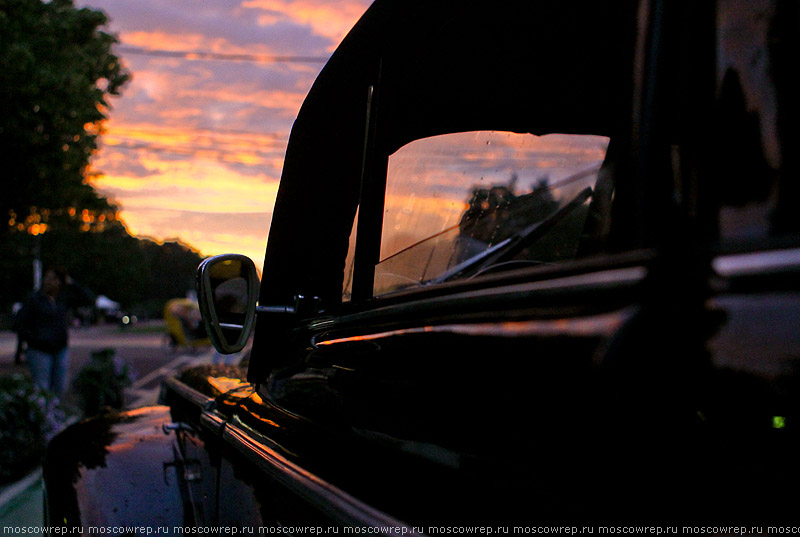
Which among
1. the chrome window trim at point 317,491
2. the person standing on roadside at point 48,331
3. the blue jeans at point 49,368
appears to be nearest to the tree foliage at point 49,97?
the person standing on roadside at point 48,331

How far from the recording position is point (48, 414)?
6090mm

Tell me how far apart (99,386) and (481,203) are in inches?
307

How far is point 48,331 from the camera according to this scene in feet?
24.8

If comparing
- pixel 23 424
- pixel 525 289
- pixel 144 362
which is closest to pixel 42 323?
pixel 23 424

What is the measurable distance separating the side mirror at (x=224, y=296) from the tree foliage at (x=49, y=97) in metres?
8.51

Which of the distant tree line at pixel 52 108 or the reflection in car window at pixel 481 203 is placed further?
the distant tree line at pixel 52 108

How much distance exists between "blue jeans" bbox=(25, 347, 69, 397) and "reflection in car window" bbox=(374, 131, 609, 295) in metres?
7.40

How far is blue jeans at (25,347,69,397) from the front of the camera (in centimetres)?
759

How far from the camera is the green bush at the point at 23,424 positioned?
17.5 ft

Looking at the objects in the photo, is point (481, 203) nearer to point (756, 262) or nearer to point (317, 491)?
point (317, 491)

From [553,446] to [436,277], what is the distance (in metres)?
0.61

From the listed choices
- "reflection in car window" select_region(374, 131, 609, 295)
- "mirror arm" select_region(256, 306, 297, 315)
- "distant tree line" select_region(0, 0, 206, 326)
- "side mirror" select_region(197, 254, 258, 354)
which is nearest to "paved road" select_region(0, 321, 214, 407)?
"distant tree line" select_region(0, 0, 206, 326)

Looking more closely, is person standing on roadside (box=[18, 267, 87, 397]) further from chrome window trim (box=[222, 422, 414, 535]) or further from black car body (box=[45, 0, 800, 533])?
chrome window trim (box=[222, 422, 414, 535])

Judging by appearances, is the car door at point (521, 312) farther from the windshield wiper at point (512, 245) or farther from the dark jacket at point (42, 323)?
the dark jacket at point (42, 323)
